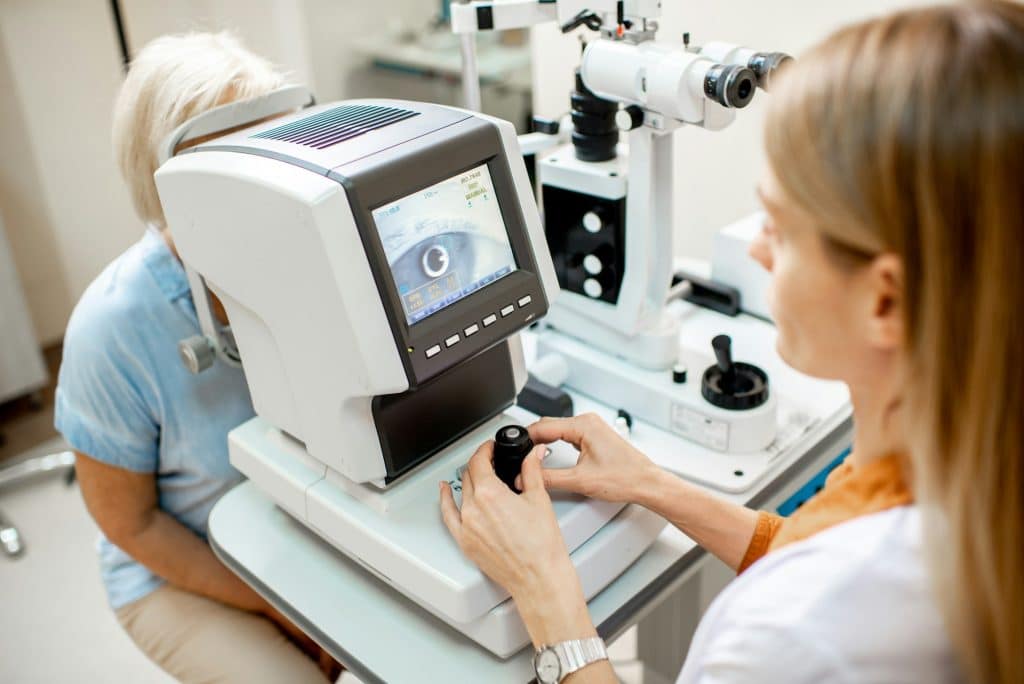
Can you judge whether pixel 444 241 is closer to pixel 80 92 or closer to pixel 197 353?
pixel 197 353

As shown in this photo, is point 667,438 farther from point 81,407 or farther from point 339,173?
point 81,407

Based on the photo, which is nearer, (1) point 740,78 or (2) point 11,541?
(1) point 740,78

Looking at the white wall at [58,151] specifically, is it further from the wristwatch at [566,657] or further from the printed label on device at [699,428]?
the wristwatch at [566,657]

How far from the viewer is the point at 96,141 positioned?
306 cm

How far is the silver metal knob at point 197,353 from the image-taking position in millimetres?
1199

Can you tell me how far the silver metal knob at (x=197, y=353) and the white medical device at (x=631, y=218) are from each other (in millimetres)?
455

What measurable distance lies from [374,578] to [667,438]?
1.46 ft

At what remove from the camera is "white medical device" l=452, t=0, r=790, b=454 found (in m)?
1.15

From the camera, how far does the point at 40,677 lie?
2.04m

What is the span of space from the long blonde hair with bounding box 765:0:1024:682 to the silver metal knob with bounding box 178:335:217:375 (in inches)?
31.5

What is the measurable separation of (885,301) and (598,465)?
42 centimetres

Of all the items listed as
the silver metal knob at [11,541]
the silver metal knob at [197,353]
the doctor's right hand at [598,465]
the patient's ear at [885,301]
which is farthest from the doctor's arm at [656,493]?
the silver metal knob at [11,541]

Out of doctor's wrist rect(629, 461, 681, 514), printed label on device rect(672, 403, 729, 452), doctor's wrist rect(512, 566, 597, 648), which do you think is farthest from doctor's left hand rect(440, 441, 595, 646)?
printed label on device rect(672, 403, 729, 452)

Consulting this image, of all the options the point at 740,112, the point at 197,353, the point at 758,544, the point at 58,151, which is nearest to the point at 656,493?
the point at 758,544
